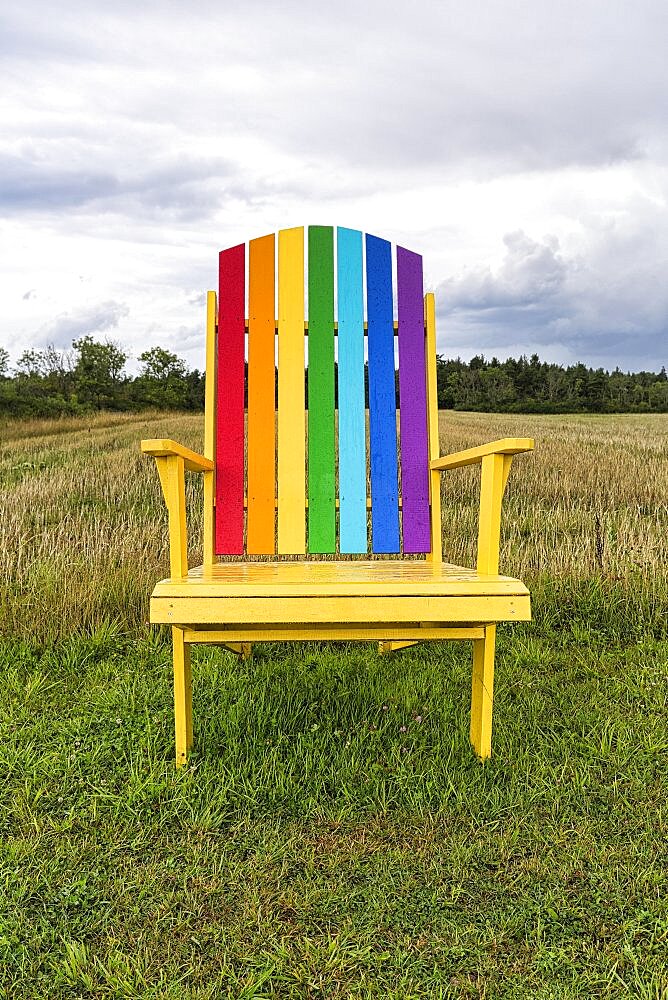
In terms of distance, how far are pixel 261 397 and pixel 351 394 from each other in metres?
0.34

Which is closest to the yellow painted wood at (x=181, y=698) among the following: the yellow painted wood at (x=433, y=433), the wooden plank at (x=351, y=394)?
the wooden plank at (x=351, y=394)

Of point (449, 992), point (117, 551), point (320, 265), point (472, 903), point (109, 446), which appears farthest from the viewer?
point (109, 446)

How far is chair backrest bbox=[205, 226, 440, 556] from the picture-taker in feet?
9.68

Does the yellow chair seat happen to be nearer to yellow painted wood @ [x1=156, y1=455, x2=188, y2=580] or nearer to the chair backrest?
yellow painted wood @ [x1=156, y1=455, x2=188, y2=580]

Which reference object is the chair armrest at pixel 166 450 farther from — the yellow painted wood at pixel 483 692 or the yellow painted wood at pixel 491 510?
the yellow painted wood at pixel 483 692

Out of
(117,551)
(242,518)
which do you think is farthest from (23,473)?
(242,518)

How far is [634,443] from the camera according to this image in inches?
465

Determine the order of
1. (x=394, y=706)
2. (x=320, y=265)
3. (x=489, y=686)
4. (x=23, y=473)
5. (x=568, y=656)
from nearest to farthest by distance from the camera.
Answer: (x=489, y=686) < (x=394, y=706) < (x=320, y=265) < (x=568, y=656) < (x=23, y=473)

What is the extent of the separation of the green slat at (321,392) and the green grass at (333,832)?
620 millimetres

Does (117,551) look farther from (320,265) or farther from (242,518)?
(320,265)

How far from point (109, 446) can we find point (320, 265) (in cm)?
899

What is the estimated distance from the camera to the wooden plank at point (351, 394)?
2.96 m

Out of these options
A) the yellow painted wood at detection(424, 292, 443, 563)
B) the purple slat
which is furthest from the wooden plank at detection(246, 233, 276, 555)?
the yellow painted wood at detection(424, 292, 443, 563)

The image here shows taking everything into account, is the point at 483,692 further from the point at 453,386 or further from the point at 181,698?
the point at 453,386
